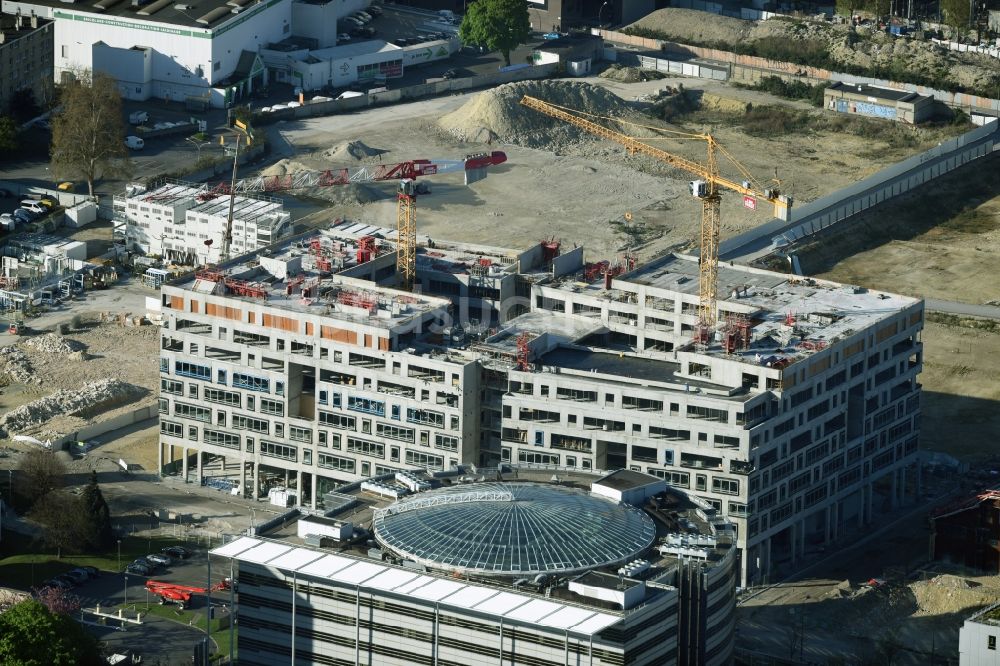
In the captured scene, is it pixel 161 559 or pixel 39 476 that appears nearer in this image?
pixel 161 559

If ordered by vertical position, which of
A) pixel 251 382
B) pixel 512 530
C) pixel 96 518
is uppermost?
pixel 512 530

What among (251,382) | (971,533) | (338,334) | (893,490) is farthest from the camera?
(893,490)

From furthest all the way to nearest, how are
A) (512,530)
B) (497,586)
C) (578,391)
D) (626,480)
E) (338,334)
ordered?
(338,334) → (578,391) → (626,480) → (512,530) → (497,586)

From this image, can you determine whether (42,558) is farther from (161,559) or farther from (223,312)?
(223,312)

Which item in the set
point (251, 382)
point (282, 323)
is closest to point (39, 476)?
point (251, 382)

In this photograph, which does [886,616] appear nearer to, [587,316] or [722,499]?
[722,499]

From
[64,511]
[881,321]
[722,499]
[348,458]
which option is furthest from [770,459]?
[64,511]

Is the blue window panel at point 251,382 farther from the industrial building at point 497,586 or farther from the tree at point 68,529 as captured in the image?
the industrial building at point 497,586
